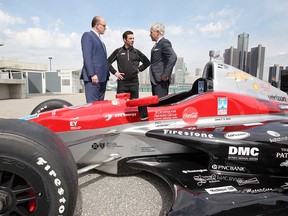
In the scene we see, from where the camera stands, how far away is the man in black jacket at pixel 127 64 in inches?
165

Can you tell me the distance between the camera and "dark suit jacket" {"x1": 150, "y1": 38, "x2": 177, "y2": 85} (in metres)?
3.71

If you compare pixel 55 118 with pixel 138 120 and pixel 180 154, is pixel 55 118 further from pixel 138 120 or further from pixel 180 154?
pixel 180 154

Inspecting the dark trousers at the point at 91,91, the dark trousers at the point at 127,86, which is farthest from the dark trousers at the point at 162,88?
the dark trousers at the point at 91,91

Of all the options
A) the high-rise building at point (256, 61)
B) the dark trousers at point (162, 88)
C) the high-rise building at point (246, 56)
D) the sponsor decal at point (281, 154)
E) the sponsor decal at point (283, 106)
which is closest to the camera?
the sponsor decal at point (281, 154)

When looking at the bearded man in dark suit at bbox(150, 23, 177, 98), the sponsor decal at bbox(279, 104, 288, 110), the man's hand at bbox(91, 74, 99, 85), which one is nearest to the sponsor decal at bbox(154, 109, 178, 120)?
the sponsor decal at bbox(279, 104, 288, 110)

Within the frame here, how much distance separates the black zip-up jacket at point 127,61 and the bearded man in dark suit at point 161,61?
16.0 inches

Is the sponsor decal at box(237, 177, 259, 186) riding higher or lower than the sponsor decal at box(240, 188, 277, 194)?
higher

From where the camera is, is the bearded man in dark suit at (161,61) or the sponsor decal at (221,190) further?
the bearded man in dark suit at (161,61)

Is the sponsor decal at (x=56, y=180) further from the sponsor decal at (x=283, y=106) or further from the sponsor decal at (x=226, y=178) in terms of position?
the sponsor decal at (x=283, y=106)

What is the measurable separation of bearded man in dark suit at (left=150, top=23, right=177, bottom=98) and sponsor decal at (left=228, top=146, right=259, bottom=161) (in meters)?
2.00

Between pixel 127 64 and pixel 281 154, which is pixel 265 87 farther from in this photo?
pixel 127 64

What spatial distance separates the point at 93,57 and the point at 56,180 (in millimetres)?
2723

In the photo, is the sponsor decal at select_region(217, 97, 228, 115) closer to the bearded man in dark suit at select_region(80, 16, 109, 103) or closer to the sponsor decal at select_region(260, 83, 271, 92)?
the sponsor decal at select_region(260, 83, 271, 92)

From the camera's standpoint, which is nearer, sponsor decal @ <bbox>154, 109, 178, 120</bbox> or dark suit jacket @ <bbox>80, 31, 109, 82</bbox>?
sponsor decal @ <bbox>154, 109, 178, 120</bbox>
